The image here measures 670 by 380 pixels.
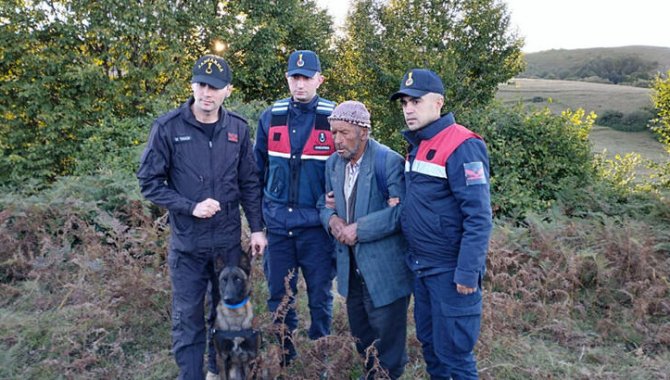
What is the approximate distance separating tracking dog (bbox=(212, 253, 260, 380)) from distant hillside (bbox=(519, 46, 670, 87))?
59.4 metres

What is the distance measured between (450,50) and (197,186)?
16.7m

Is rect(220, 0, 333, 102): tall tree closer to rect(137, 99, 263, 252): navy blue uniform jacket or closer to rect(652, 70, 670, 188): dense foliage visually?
rect(652, 70, 670, 188): dense foliage

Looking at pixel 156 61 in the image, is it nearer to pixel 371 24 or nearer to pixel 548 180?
pixel 548 180

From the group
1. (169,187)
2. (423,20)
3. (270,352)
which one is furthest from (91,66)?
(423,20)

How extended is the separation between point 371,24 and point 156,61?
12.3 meters

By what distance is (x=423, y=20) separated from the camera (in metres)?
19.8

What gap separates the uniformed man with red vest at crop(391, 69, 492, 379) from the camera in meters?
3.12

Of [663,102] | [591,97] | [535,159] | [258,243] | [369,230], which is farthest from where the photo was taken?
[591,97]

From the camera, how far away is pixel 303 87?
4.04m

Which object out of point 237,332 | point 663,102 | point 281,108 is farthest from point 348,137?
point 663,102

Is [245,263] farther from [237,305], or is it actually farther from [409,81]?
[409,81]

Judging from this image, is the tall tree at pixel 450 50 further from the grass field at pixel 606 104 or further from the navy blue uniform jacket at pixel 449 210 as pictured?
the navy blue uniform jacket at pixel 449 210

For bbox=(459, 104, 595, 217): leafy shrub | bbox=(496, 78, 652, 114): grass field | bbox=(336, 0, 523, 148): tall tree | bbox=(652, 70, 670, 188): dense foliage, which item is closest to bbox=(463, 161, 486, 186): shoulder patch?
bbox=(459, 104, 595, 217): leafy shrub

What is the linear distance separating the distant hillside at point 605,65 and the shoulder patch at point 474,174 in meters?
59.1
